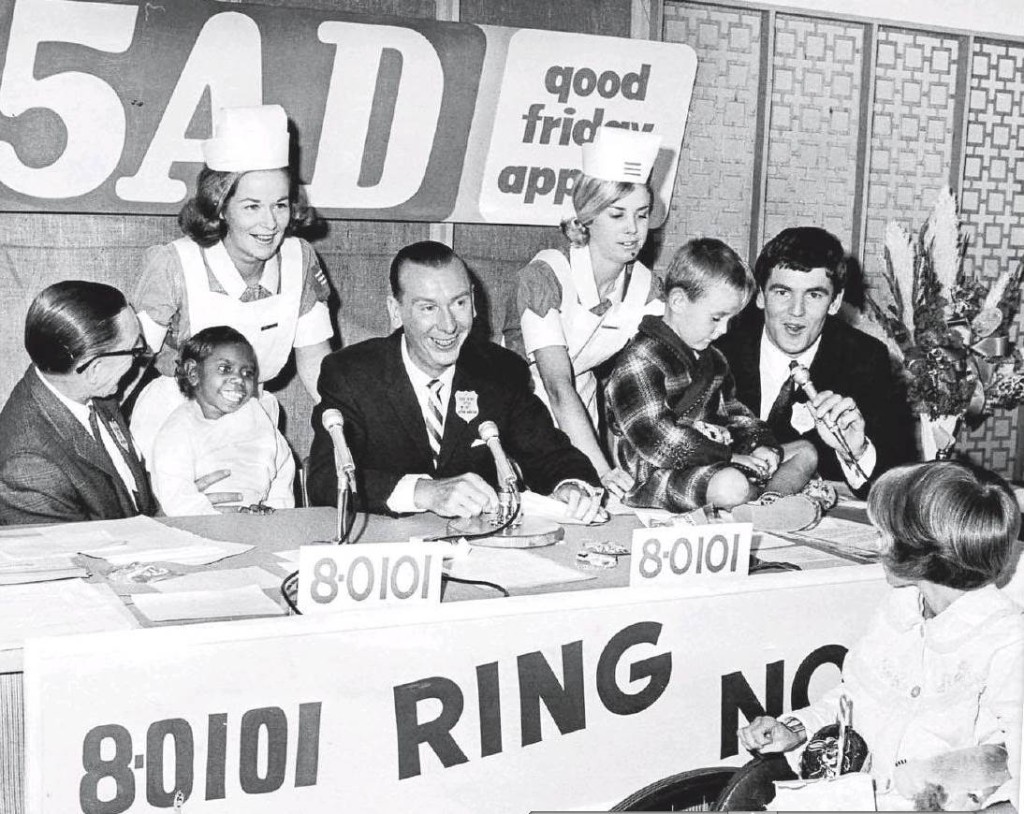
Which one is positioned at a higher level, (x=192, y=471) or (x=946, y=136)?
(x=946, y=136)

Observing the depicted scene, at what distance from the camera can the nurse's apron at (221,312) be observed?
113 inches

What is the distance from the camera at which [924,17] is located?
3.97 m

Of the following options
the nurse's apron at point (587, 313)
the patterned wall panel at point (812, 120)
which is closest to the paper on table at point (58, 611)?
the nurse's apron at point (587, 313)

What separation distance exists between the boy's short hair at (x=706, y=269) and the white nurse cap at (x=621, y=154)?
65 centimetres

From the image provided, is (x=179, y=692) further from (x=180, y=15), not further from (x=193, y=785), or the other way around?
(x=180, y=15)

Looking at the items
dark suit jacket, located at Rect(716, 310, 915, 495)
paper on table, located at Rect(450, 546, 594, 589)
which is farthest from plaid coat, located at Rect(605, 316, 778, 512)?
paper on table, located at Rect(450, 546, 594, 589)

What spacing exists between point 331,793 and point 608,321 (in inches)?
74.9

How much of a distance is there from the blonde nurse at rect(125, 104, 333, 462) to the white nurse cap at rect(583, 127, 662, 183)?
791 mm

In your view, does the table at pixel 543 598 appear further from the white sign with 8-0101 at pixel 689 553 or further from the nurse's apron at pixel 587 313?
the nurse's apron at pixel 587 313

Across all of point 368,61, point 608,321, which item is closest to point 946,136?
point 608,321

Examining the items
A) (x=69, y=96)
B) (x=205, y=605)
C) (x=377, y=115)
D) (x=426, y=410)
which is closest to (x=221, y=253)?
(x=69, y=96)

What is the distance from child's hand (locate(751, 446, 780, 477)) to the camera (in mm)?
2520

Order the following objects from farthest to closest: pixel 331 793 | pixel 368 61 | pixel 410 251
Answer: pixel 368 61
pixel 410 251
pixel 331 793

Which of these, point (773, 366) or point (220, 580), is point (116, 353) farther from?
point (773, 366)
